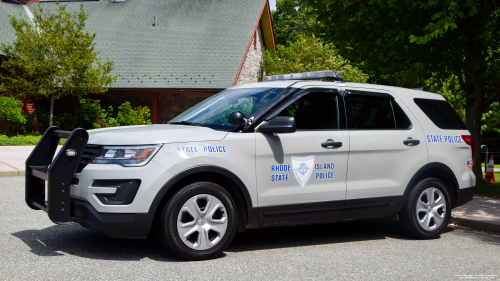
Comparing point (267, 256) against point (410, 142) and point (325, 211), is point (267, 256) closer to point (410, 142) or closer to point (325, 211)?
point (325, 211)

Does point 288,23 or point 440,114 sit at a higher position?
point 288,23

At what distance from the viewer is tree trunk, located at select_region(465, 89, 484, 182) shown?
12.0 m

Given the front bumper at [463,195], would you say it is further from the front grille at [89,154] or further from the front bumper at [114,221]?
the front grille at [89,154]

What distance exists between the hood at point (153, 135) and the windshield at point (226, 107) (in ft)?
0.90

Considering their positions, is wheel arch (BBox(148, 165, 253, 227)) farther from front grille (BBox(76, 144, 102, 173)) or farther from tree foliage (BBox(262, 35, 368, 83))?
tree foliage (BBox(262, 35, 368, 83))

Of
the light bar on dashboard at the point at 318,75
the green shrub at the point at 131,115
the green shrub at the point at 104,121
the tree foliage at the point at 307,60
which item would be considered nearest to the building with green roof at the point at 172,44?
the green shrub at the point at 131,115

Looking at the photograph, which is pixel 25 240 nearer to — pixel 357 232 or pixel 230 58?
pixel 357 232

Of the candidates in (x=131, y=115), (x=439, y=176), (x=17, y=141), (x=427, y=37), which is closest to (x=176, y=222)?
(x=439, y=176)

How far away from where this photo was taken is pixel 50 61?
24.4 meters

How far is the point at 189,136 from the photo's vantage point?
17.4 ft

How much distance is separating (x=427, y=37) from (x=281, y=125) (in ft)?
15.5

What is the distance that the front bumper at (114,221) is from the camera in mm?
4949

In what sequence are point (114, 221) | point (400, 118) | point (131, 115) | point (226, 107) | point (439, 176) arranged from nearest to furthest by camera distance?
1. point (114, 221)
2. point (226, 107)
3. point (400, 118)
4. point (439, 176)
5. point (131, 115)

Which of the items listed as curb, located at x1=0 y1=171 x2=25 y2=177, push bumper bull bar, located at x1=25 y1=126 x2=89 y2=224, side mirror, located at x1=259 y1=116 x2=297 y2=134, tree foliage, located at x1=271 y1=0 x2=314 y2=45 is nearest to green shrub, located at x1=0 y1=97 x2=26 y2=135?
curb, located at x1=0 y1=171 x2=25 y2=177
